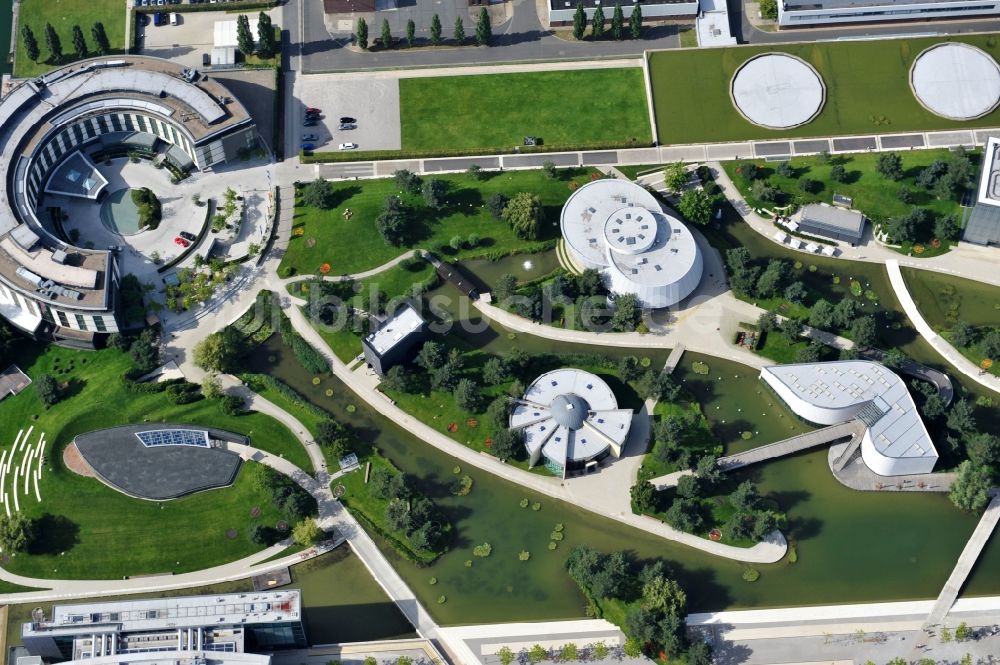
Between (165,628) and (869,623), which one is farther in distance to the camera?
(869,623)

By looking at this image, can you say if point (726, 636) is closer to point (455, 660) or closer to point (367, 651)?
point (455, 660)

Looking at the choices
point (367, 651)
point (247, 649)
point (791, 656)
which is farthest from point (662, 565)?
point (247, 649)

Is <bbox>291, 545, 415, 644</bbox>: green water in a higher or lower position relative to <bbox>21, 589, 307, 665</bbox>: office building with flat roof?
lower

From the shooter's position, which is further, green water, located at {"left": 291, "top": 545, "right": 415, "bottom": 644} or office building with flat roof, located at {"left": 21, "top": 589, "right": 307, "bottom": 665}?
green water, located at {"left": 291, "top": 545, "right": 415, "bottom": 644}

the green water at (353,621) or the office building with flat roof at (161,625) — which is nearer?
the office building with flat roof at (161,625)

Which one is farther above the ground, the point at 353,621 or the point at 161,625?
the point at 161,625

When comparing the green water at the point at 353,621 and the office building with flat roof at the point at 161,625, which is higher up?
the office building with flat roof at the point at 161,625

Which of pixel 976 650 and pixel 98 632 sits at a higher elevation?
pixel 98 632

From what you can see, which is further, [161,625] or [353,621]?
[353,621]
